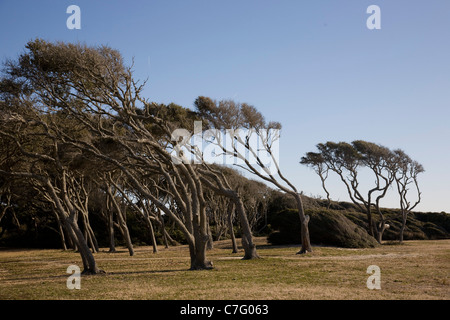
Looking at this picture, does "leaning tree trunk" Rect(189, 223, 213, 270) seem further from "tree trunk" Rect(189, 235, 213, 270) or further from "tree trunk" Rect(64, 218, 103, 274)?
"tree trunk" Rect(64, 218, 103, 274)

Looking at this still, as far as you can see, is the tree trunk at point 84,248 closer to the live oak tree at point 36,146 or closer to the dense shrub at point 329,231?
the live oak tree at point 36,146

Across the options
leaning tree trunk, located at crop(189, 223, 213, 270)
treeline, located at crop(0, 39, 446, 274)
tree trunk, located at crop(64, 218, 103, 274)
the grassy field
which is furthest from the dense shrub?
tree trunk, located at crop(64, 218, 103, 274)

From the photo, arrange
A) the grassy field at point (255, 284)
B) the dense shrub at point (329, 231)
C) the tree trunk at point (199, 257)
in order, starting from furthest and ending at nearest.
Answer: the dense shrub at point (329, 231) → the tree trunk at point (199, 257) → the grassy field at point (255, 284)

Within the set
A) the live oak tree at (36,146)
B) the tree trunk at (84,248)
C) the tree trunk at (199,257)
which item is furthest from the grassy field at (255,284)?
the live oak tree at (36,146)

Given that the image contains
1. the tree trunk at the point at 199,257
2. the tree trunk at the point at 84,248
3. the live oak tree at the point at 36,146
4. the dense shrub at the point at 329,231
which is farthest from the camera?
the dense shrub at the point at 329,231

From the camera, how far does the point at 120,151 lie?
21.6 meters

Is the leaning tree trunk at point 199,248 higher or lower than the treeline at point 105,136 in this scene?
lower

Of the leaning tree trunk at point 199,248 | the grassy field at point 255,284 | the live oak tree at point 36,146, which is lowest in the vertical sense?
the grassy field at point 255,284

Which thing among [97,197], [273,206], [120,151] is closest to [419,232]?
[273,206]

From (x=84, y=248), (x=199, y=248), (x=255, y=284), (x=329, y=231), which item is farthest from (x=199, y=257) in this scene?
(x=329, y=231)

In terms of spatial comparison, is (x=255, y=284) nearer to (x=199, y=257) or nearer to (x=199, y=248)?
(x=199, y=248)

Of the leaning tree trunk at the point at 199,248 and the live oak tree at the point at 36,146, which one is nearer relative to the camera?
the live oak tree at the point at 36,146
